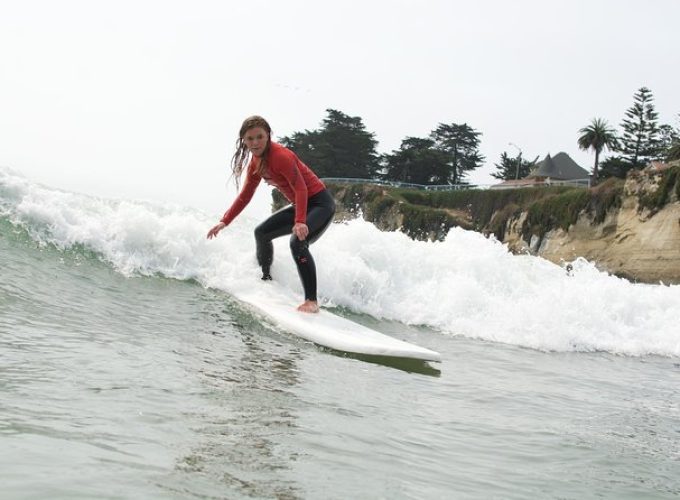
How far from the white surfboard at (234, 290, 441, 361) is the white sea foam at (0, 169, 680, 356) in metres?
0.81

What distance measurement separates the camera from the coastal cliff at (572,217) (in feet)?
85.8

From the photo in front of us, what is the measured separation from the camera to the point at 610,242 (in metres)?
29.5

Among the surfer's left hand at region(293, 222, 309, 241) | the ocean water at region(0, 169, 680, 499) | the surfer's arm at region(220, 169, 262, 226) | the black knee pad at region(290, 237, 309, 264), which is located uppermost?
the surfer's arm at region(220, 169, 262, 226)

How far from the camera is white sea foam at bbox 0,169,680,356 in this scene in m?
6.57

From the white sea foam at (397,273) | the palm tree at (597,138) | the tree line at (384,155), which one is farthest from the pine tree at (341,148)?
the white sea foam at (397,273)

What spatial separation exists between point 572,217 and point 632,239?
18.4 ft

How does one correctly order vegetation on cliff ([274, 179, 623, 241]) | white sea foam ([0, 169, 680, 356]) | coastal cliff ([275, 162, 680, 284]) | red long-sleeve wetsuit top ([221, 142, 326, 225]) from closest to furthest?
red long-sleeve wetsuit top ([221, 142, 326, 225]) < white sea foam ([0, 169, 680, 356]) < coastal cliff ([275, 162, 680, 284]) < vegetation on cliff ([274, 179, 623, 241])

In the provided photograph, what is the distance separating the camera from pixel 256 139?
5270mm

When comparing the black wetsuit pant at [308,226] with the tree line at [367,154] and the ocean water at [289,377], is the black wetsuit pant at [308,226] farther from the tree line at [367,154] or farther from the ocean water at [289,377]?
the tree line at [367,154]

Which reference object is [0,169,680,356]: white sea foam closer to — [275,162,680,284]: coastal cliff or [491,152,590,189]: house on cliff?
[275,162,680,284]: coastal cliff

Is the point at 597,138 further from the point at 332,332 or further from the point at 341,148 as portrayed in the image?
the point at 332,332

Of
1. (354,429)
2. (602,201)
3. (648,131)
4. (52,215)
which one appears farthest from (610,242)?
(354,429)

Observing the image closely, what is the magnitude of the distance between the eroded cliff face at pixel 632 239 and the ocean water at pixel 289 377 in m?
19.0

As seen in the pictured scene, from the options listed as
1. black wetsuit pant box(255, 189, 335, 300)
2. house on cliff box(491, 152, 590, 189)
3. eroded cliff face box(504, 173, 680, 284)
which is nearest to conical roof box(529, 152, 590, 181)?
house on cliff box(491, 152, 590, 189)
